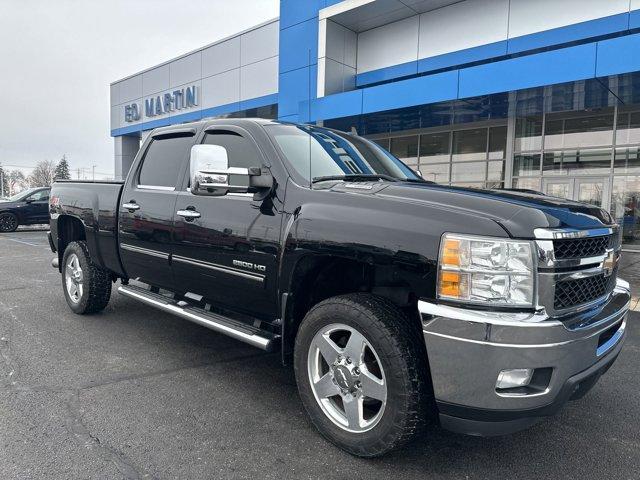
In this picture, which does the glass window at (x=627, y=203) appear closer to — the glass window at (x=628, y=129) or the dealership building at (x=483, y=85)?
the dealership building at (x=483, y=85)

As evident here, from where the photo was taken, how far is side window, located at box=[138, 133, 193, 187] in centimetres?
416

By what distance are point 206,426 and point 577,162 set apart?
14694 mm

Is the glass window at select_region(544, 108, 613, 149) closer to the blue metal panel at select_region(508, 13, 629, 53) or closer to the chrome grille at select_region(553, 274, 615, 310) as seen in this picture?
the blue metal panel at select_region(508, 13, 629, 53)

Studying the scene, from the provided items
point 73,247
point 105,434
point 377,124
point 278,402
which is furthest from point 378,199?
point 377,124

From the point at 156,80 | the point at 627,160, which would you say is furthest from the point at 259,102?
the point at 627,160

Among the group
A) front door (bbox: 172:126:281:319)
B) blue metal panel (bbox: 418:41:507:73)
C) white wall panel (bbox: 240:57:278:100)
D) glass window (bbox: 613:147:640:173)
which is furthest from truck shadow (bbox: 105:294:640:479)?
white wall panel (bbox: 240:57:278:100)

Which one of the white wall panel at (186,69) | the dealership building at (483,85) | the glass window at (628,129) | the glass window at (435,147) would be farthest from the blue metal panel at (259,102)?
the glass window at (628,129)

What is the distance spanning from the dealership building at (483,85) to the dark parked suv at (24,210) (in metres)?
9.52

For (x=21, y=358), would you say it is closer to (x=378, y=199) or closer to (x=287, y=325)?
(x=287, y=325)

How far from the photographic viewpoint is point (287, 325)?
299 centimetres

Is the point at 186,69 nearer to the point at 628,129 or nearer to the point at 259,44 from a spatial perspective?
the point at 259,44

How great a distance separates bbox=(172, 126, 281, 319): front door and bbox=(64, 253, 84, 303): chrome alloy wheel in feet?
6.82

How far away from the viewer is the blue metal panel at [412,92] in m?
11.8

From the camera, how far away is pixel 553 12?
12.2 meters
